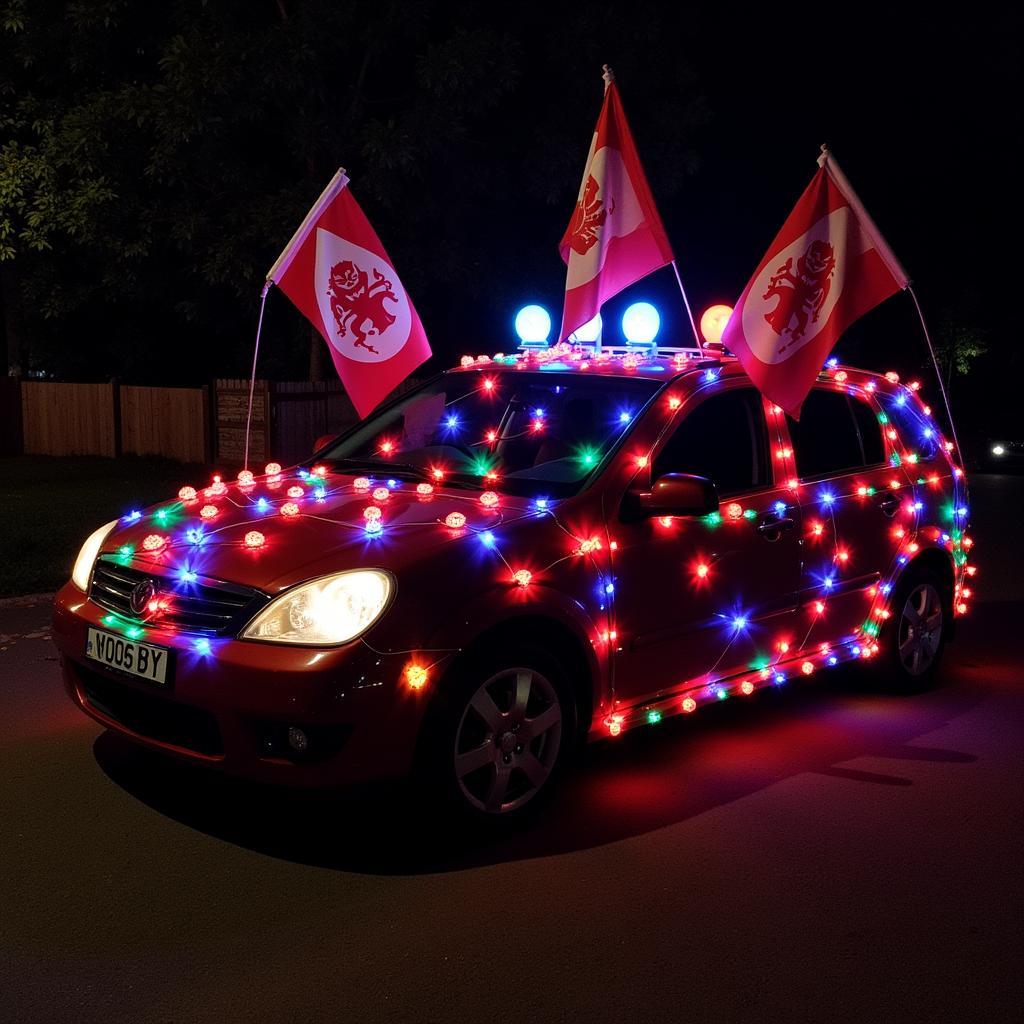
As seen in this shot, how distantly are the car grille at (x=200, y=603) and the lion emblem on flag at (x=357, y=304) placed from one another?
2492mm

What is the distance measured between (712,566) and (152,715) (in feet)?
7.49

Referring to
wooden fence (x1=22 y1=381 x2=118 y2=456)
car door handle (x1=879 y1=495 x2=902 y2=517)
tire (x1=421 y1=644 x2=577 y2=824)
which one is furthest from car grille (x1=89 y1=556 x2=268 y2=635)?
wooden fence (x1=22 y1=381 x2=118 y2=456)

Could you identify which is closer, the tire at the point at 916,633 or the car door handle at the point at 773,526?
the car door handle at the point at 773,526

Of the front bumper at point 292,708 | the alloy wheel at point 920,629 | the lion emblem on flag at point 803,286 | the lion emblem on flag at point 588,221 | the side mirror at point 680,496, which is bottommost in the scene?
the alloy wheel at point 920,629

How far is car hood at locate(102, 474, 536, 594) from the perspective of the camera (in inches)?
183

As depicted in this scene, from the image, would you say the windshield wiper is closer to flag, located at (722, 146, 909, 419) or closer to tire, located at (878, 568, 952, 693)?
flag, located at (722, 146, 909, 419)

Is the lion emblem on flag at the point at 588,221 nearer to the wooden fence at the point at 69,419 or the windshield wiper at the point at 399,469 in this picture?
the windshield wiper at the point at 399,469

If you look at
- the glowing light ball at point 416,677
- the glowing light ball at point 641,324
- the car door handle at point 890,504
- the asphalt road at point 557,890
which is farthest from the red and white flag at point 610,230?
the glowing light ball at point 416,677

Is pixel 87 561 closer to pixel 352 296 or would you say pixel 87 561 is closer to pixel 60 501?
pixel 352 296

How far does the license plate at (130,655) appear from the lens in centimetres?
464

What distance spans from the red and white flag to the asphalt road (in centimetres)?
220

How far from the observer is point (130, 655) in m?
4.78

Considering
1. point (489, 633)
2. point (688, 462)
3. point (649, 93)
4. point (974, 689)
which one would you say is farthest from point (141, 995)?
point (649, 93)

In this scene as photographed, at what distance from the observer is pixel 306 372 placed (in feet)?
85.8
